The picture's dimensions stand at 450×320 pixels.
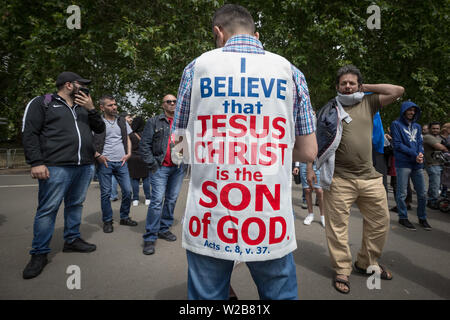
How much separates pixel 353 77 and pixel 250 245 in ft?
7.37

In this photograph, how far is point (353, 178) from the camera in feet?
9.21

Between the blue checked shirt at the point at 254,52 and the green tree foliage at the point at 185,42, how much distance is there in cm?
675

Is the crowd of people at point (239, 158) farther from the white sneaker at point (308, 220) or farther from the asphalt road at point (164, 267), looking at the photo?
the asphalt road at point (164, 267)

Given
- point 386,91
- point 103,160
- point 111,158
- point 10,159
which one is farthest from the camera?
point 10,159

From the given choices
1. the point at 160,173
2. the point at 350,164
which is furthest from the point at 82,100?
the point at 350,164

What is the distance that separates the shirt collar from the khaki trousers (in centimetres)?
198

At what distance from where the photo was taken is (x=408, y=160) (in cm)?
472

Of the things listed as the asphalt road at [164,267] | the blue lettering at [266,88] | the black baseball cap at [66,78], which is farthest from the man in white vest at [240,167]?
the black baseball cap at [66,78]

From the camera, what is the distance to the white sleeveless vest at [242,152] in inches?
48.7

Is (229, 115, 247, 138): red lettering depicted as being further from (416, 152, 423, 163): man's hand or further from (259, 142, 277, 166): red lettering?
(416, 152, 423, 163): man's hand

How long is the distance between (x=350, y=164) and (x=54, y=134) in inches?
123

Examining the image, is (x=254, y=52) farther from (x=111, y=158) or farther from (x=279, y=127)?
(x=111, y=158)

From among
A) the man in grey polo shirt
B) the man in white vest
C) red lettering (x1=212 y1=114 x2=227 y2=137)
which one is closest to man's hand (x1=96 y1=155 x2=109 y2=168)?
the man in grey polo shirt
